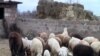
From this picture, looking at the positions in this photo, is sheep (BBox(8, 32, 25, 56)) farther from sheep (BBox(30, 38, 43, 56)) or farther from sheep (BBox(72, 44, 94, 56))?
sheep (BBox(72, 44, 94, 56))

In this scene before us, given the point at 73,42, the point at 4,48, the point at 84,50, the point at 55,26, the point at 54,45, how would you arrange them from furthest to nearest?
the point at 55,26 < the point at 4,48 < the point at 73,42 < the point at 54,45 < the point at 84,50

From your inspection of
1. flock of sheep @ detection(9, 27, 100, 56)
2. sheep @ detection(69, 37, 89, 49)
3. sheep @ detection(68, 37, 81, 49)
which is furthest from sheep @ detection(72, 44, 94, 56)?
sheep @ detection(68, 37, 81, 49)

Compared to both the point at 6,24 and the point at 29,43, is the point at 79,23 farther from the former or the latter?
the point at 29,43

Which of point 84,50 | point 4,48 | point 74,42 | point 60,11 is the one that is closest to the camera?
point 84,50

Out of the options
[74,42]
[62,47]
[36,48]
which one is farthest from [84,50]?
[36,48]

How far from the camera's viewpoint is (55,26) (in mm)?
21062

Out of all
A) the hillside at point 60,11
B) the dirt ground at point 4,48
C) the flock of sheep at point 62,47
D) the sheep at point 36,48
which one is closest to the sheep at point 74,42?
the flock of sheep at point 62,47

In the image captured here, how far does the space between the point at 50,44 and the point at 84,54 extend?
2.18 meters

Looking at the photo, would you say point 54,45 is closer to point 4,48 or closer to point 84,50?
point 84,50

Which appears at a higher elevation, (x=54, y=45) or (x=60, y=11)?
(x=54, y=45)

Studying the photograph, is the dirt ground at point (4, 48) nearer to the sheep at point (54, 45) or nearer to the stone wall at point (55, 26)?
the stone wall at point (55, 26)

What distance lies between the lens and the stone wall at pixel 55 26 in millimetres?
20953

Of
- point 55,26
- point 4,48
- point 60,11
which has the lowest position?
point 4,48

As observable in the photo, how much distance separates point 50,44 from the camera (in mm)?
14148
